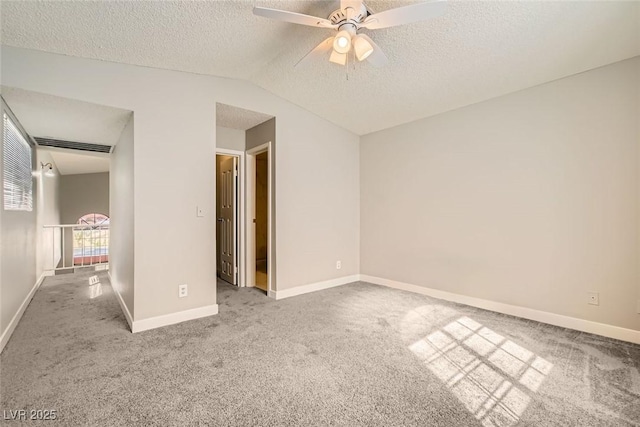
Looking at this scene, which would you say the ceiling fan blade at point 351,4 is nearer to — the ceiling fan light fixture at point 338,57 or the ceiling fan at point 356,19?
the ceiling fan at point 356,19

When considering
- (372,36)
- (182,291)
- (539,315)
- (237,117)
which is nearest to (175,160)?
(237,117)

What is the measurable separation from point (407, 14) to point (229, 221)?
11.9 ft

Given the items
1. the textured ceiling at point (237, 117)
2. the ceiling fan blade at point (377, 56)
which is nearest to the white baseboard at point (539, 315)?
the ceiling fan blade at point (377, 56)

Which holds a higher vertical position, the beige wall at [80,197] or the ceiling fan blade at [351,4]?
the ceiling fan blade at [351,4]

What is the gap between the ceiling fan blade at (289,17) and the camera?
1.80m

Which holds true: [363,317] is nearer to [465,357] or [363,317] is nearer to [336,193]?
[465,357]

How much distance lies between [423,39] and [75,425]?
359 cm

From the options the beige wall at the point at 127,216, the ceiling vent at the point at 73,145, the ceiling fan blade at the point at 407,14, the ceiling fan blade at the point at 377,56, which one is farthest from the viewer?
the ceiling vent at the point at 73,145

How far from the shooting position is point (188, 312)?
118 inches

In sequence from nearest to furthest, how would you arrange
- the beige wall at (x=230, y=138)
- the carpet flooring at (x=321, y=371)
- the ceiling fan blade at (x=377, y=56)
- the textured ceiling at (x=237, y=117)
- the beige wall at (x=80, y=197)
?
1. the carpet flooring at (x=321, y=371)
2. the ceiling fan blade at (x=377, y=56)
3. the textured ceiling at (x=237, y=117)
4. the beige wall at (x=230, y=138)
5. the beige wall at (x=80, y=197)

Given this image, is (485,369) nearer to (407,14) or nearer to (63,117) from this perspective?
(407,14)

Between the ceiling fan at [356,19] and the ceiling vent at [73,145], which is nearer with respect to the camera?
the ceiling fan at [356,19]

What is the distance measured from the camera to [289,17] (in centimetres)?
188

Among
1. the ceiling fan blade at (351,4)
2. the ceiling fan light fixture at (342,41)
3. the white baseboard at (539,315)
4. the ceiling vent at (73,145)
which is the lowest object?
the white baseboard at (539,315)
